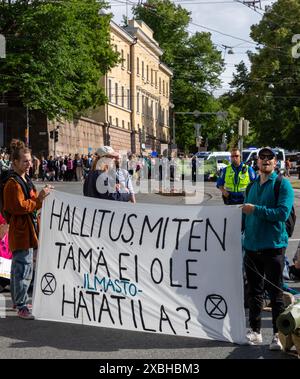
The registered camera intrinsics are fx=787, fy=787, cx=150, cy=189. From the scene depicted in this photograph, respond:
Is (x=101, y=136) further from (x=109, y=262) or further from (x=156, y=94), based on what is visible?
(x=109, y=262)

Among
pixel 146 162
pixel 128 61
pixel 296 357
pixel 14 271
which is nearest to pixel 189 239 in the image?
pixel 296 357

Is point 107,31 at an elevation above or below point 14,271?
above

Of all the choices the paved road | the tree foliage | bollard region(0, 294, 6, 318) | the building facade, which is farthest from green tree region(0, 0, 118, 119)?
the paved road

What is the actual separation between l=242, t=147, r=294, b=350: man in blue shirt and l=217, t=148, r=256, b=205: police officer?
4.49 metres

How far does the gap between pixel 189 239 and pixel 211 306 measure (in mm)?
639

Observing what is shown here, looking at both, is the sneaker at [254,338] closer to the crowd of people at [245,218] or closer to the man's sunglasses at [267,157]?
the crowd of people at [245,218]

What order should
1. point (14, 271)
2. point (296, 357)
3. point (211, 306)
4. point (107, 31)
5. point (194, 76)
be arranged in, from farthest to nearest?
point (194, 76)
point (107, 31)
point (14, 271)
point (211, 306)
point (296, 357)

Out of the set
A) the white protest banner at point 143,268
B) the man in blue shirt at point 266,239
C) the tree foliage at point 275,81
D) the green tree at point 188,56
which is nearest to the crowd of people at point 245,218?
the man in blue shirt at point 266,239

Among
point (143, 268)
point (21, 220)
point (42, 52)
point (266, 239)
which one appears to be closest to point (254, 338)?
point (266, 239)

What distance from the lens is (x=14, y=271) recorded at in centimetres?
810

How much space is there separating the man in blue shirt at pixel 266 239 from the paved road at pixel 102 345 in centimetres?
38

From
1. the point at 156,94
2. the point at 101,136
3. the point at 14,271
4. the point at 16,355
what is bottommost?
the point at 16,355

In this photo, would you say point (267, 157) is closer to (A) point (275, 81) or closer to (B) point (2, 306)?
(B) point (2, 306)

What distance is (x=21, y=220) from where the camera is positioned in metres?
8.06
